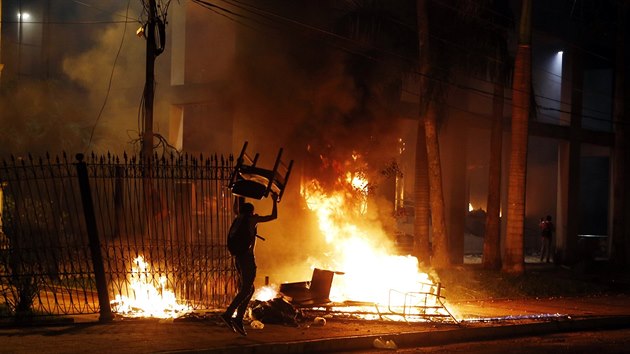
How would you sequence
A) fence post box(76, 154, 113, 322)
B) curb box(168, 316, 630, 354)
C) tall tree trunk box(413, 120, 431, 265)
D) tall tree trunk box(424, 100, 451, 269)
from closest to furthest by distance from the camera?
curb box(168, 316, 630, 354) → fence post box(76, 154, 113, 322) → tall tree trunk box(424, 100, 451, 269) → tall tree trunk box(413, 120, 431, 265)

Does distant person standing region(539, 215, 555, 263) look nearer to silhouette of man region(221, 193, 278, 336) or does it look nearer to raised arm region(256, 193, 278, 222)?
raised arm region(256, 193, 278, 222)

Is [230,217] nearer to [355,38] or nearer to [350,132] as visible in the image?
[350,132]

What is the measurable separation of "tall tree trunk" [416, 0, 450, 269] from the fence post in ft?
28.6

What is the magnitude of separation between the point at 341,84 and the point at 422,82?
2.08 metres

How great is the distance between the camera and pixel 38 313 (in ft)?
31.9

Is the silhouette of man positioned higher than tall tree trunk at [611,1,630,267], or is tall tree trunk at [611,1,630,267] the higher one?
tall tree trunk at [611,1,630,267]

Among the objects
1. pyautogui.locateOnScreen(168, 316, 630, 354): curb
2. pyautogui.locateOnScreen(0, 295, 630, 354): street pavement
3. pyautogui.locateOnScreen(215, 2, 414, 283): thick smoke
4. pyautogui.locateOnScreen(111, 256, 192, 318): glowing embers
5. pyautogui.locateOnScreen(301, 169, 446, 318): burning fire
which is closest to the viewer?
pyautogui.locateOnScreen(0, 295, 630, 354): street pavement

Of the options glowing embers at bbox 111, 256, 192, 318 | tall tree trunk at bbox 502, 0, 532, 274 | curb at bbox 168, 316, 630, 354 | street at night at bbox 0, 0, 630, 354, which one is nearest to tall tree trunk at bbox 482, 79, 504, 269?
street at night at bbox 0, 0, 630, 354

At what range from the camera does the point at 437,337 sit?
9883mm

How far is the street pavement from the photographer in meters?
8.18

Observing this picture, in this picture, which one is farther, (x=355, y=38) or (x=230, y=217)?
(x=355, y=38)

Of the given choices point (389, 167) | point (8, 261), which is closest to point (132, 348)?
point (8, 261)

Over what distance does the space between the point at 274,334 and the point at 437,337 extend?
93.8 inches

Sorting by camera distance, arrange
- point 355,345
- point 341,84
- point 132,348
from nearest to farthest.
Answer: point 132,348 → point 355,345 → point 341,84
